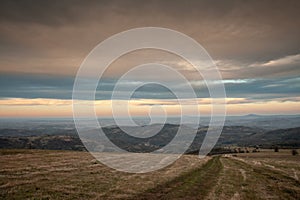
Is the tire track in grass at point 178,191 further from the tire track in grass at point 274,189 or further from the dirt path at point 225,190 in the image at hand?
the tire track in grass at point 274,189

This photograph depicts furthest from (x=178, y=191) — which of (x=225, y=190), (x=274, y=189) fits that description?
(x=274, y=189)

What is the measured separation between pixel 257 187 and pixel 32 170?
85.7 feet

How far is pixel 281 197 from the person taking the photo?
2548 centimetres

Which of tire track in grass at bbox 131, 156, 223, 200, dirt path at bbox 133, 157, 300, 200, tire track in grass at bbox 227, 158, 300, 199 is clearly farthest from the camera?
tire track in grass at bbox 227, 158, 300, 199

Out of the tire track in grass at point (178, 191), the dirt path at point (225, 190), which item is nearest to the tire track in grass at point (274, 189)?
the dirt path at point (225, 190)

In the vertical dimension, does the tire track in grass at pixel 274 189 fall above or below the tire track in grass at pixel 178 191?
below

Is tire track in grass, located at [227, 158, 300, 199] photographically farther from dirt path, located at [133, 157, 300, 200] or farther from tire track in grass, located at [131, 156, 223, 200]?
tire track in grass, located at [131, 156, 223, 200]

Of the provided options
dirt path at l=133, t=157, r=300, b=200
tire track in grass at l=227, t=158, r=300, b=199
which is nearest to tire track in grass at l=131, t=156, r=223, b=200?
dirt path at l=133, t=157, r=300, b=200

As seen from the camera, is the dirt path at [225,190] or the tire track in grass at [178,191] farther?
the dirt path at [225,190]

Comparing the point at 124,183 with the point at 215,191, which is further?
the point at 124,183

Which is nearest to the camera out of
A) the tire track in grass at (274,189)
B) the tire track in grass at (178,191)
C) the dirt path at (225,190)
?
the tire track in grass at (178,191)

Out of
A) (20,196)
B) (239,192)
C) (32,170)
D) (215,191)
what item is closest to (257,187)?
(239,192)

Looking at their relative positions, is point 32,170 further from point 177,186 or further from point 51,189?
point 177,186

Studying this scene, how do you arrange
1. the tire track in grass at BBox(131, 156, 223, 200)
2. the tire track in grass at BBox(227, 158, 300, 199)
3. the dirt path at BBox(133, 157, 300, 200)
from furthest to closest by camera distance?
the tire track in grass at BBox(227, 158, 300, 199) → the dirt path at BBox(133, 157, 300, 200) → the tire track in grass at BBox(131, 156, 223, 200)
